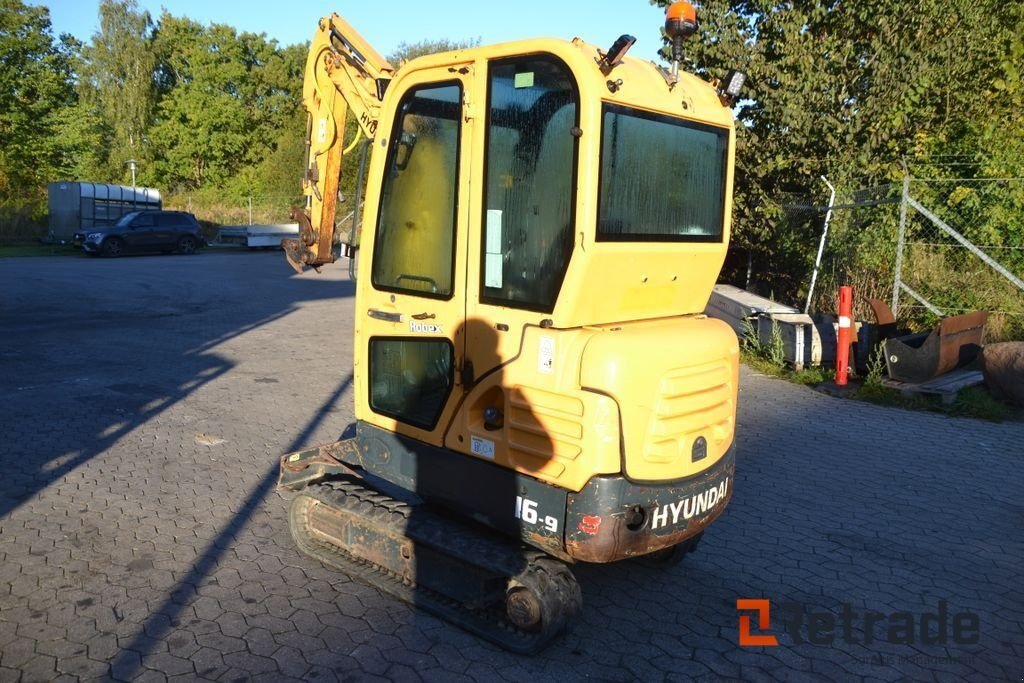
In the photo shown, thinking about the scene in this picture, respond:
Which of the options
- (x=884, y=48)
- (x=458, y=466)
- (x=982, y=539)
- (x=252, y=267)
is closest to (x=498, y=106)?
(x=458, y=466)

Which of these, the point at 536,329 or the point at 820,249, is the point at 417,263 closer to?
the point at 536,329

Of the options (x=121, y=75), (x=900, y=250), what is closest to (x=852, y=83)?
(x=900, y=250)

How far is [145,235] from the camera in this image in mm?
30562

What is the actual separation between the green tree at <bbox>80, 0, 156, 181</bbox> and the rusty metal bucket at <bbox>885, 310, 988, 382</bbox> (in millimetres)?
56060

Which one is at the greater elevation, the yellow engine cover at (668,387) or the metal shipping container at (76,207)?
the metal shipping container at (76,207)

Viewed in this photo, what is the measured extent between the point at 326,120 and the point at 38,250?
30923mm

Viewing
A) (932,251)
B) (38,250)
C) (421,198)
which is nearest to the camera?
(421,198)

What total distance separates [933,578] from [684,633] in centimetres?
184

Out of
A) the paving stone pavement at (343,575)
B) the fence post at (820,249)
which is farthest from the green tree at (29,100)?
the fence post at (820,249)

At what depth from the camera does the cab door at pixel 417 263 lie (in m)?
4.20

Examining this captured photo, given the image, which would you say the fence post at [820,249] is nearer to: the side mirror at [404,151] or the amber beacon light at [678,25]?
the amber beacon light at [678,25]

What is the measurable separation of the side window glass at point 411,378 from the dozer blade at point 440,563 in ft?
1.79

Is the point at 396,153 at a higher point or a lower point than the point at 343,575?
higher

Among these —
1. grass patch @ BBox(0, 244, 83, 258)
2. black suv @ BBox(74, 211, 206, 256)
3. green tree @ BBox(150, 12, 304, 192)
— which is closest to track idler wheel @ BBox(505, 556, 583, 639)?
black suv @ BBox(74, 211, 206, 256)
